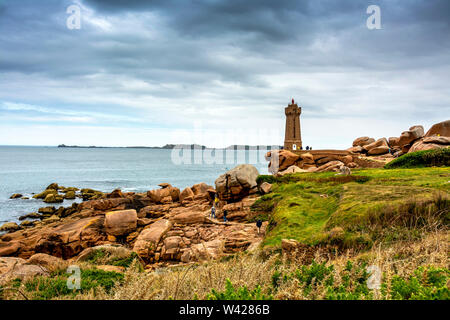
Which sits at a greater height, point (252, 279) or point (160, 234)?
point (252, 279)

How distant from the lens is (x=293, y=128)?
5116 cm

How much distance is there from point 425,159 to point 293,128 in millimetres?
30051

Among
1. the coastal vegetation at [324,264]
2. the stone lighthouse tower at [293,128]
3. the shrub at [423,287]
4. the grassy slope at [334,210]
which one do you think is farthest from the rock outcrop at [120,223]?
the stone lighthouse tower at [293,128]

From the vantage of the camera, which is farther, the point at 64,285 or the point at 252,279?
the point at 64,285

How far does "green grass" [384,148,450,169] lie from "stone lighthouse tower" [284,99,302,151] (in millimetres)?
26820

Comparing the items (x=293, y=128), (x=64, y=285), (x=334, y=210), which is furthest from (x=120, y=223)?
(x=293, y=128)

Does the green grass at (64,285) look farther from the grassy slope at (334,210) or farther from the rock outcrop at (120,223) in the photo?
the rock outcrop at (120,223)

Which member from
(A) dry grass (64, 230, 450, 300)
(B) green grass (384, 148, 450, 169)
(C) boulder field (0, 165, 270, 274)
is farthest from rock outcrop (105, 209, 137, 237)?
(B) green grass (384, 148, 450, 169)

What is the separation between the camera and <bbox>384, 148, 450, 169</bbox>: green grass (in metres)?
21.2

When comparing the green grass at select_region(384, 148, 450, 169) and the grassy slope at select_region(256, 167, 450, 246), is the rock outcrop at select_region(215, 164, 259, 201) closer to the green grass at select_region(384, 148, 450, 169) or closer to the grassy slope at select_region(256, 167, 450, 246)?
the grassy slope at select_region(256, 167, 450, 246)

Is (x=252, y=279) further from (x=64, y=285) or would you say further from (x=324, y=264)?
(x=64, y=285)

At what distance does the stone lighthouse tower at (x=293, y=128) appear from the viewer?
50469mm
